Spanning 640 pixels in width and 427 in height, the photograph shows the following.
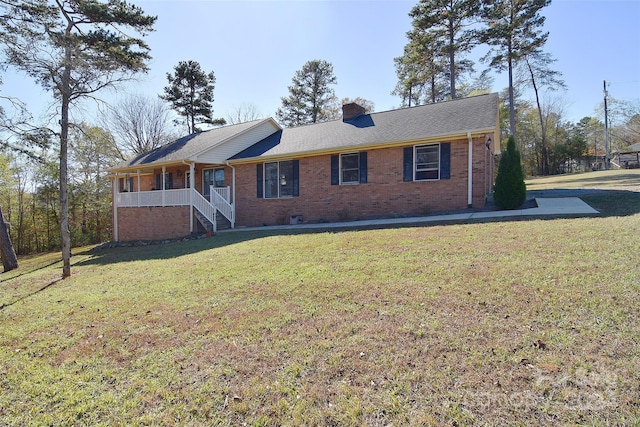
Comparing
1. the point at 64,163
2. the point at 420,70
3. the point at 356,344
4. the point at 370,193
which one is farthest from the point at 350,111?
the point at 356,344

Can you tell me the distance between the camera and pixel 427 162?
11750mm

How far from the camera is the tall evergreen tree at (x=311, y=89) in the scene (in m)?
31.9

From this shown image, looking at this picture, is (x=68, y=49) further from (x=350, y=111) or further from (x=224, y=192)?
(x=350, y=111)

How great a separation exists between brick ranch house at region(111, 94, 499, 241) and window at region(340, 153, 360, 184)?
1.5 inches

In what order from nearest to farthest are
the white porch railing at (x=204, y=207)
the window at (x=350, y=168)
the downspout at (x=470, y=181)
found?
the downspout at (x=470, y=181), the window at (x=350, y=168), the white porch railing at (x=204, y=207)

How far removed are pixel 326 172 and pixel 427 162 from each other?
3.91 m

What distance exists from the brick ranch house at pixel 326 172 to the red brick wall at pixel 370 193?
34mm

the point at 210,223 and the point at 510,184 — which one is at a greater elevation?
the point at 510,184

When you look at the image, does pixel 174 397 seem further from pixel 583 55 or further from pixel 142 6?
pixel 583 55

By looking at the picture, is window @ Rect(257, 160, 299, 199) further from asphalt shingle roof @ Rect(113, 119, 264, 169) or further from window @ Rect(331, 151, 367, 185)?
asphalt shingle roof @ Rect(113, 119, 264, 169)

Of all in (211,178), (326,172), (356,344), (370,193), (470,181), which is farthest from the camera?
(211,178)

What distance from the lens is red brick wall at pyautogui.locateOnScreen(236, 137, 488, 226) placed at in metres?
11.1

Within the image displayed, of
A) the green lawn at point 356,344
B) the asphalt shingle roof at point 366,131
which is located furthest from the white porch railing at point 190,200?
the green lawn at point 356,344

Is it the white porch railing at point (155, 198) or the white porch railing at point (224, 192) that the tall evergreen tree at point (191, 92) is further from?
the white porch railing at point (224, 192)
